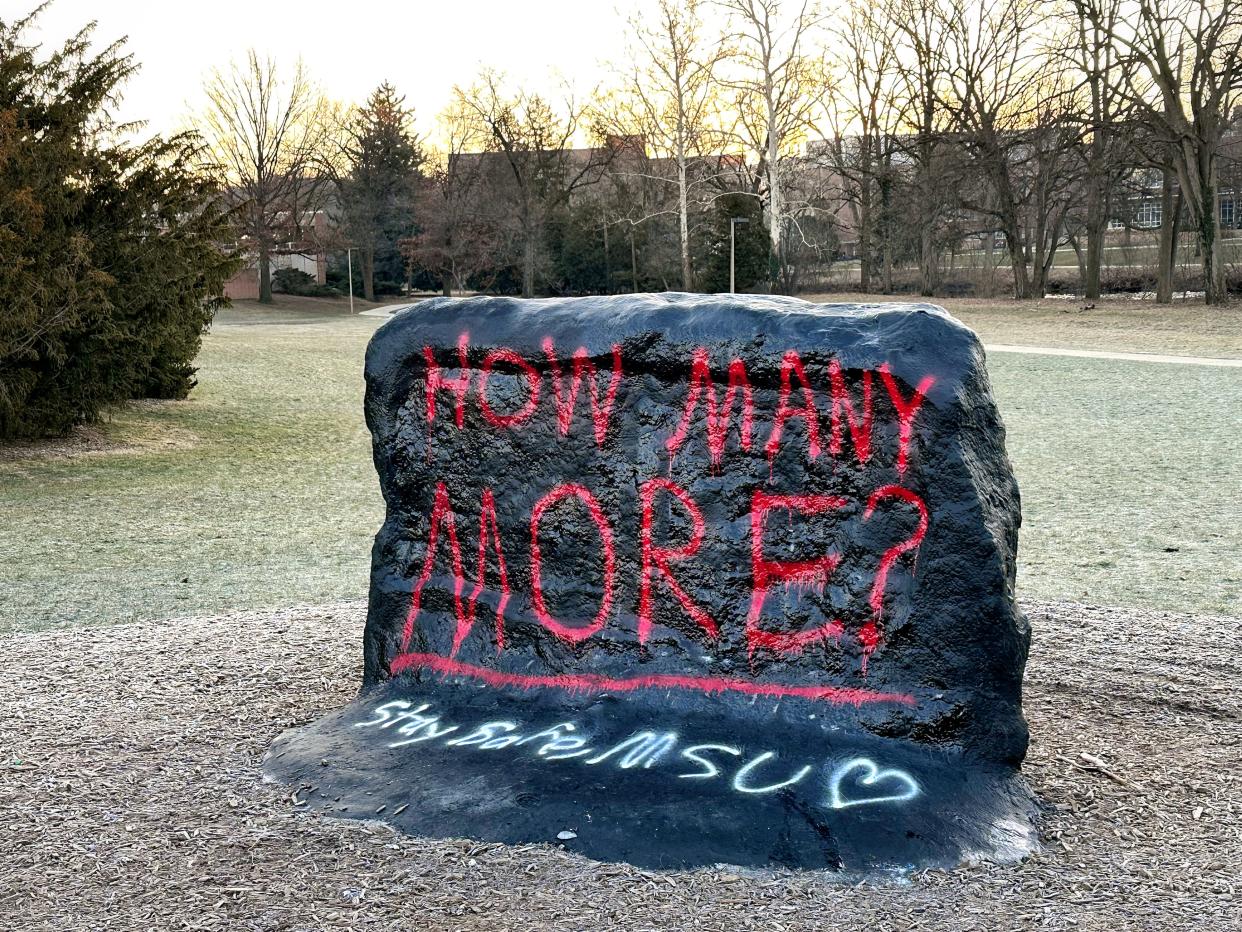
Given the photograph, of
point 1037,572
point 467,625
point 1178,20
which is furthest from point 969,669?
point 1178,20

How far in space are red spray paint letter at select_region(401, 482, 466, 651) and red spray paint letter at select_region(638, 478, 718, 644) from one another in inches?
27.9

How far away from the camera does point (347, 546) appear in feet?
27.2

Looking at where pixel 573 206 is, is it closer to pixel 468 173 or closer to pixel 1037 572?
pixel 468 173

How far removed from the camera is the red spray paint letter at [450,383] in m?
4.25

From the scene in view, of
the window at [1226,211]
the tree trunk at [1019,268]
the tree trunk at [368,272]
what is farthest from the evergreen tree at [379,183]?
the window at [1226,211]

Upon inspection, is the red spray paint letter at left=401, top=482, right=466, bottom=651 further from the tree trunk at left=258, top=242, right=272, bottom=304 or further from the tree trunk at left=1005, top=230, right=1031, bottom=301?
the tree trunk at left=258, top=242, right=272, bottom=304

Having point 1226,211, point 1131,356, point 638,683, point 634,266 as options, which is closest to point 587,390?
point 638,683

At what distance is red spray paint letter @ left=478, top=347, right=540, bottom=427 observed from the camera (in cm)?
412

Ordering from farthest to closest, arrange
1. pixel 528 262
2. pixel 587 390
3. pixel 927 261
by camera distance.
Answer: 1. pixel 528 262
2. pixel 927 261
3. pixel 587 390

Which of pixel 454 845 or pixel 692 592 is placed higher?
pixel 692 592

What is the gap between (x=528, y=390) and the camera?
13.6 feet

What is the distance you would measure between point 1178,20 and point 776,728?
95.4ft

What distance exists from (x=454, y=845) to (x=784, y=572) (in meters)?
1.30

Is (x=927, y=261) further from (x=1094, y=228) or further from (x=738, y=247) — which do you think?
(x=1094, y=228)
